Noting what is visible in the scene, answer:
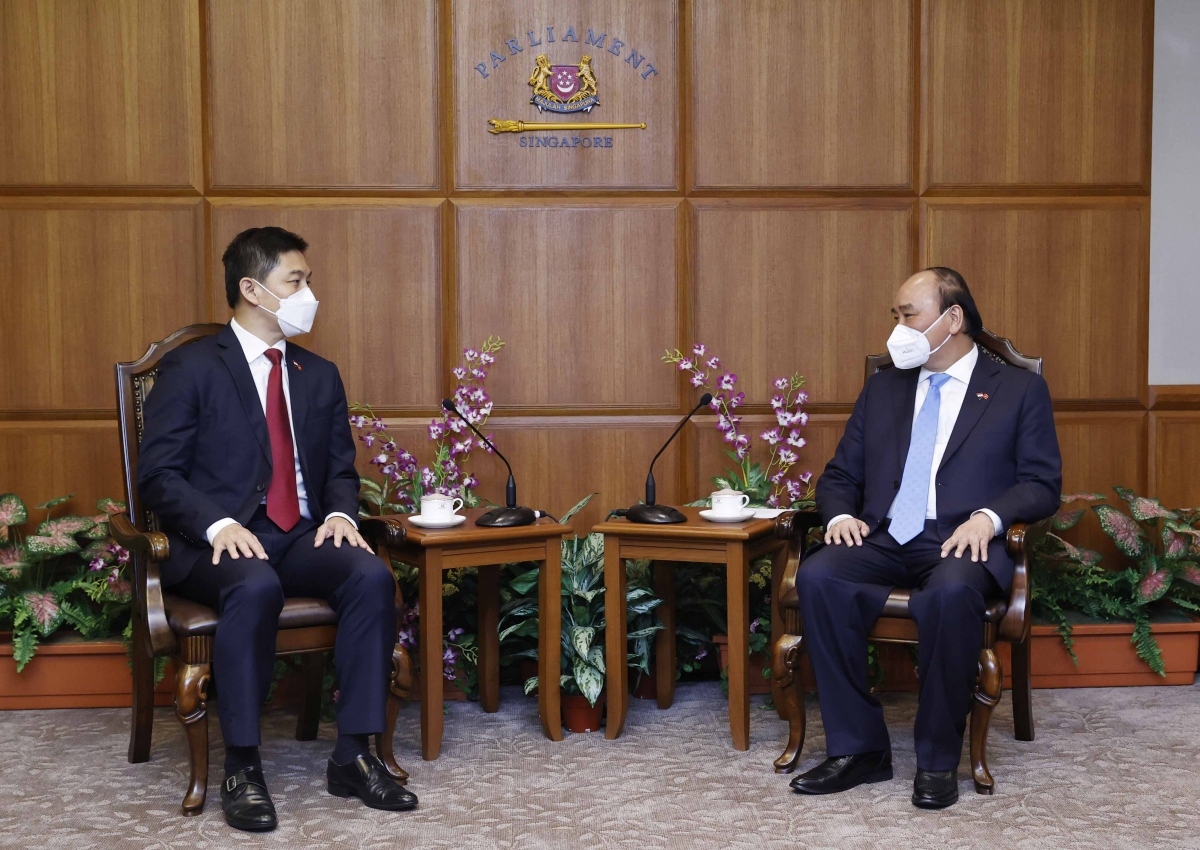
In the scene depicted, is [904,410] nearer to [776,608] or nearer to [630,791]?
[776,608]

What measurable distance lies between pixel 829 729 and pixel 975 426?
39.3 inches

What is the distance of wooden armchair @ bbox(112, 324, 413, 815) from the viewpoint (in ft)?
9.64

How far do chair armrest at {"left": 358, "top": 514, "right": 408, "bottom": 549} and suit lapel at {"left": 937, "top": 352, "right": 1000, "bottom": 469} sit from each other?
1627mm

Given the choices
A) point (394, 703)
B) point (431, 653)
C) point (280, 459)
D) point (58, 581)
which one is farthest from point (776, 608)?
point (58, 581)

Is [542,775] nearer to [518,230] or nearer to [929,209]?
[518,230]

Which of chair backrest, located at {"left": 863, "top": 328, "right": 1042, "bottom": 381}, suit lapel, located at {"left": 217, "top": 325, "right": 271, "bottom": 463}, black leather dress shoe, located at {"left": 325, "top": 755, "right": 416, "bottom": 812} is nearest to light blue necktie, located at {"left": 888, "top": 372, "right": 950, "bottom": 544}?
chair backrest, located at {"left": 863, "top": 328, "right": 1042, "bottom": 381}

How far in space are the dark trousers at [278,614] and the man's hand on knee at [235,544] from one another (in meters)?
0.02

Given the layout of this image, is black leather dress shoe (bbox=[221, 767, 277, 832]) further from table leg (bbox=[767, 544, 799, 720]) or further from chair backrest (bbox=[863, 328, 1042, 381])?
chair backrest (bbox=[863, 328, 1042, 381])

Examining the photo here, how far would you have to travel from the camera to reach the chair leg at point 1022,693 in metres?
3.52

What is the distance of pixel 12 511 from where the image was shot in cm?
395

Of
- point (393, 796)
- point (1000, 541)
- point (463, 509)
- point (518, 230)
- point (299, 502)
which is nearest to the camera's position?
point (393, 796)

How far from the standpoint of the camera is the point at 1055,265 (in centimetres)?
447

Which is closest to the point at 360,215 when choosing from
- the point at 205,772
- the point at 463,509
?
the point at 463,509

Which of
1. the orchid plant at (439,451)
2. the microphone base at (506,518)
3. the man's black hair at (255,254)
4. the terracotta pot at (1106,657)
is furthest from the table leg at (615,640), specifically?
the terracotta pot at (1106,657)
